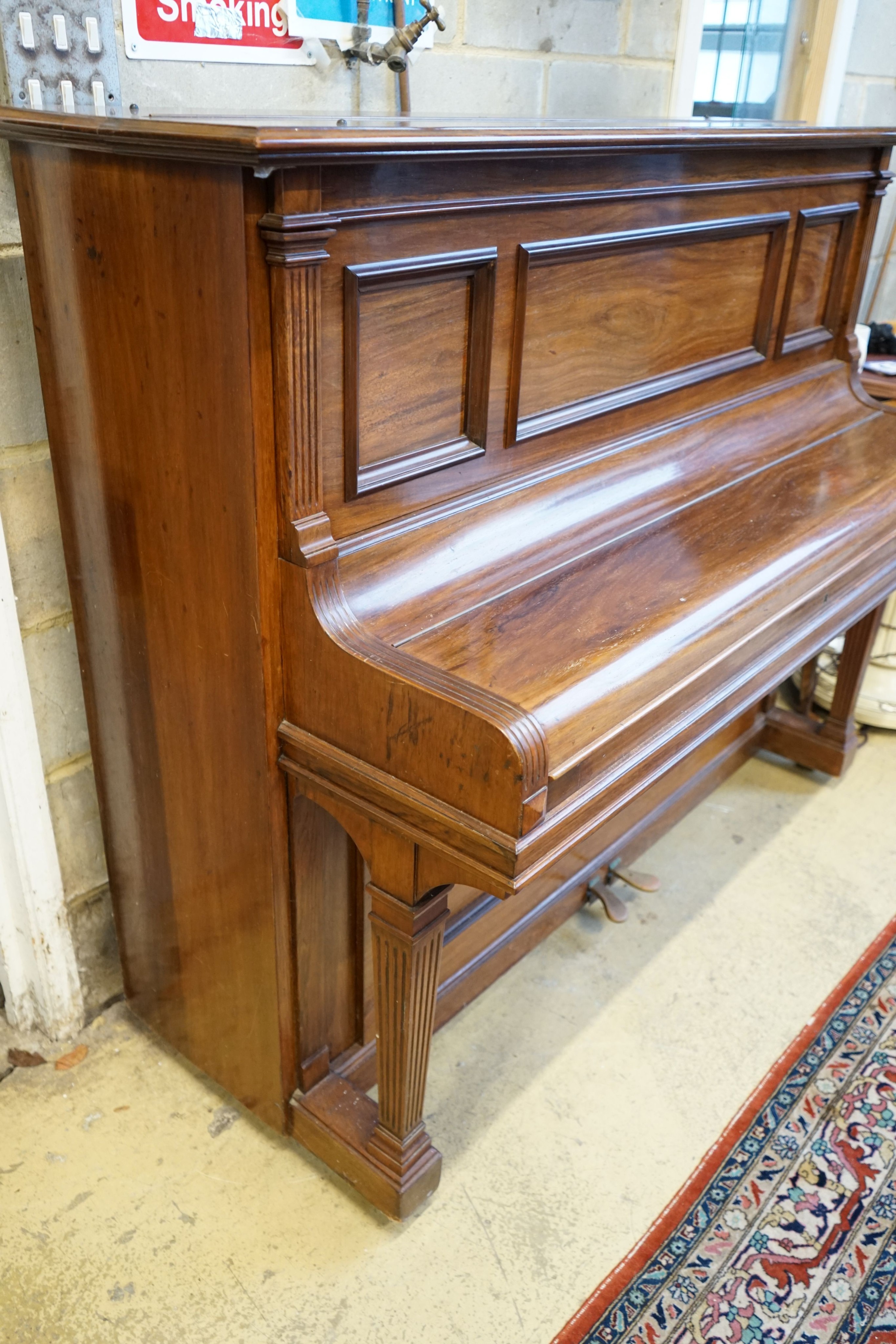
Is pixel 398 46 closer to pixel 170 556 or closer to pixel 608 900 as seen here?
pixel 170 556

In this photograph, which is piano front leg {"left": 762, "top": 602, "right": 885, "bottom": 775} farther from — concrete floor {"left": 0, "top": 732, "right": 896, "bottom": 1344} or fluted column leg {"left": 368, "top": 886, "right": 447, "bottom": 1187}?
fluted column leg {"left": 368, "top": 886, "right": 447, "bottom": 1187}

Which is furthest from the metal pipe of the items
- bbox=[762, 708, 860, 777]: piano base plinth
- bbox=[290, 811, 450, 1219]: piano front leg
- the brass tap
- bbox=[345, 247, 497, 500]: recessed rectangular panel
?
bbox=[762, 708, 860, 777]: piano base plinth

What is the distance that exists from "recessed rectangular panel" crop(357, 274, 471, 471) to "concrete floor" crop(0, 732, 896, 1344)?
43.4 inches

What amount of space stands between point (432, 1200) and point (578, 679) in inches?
35.4

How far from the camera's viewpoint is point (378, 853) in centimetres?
129

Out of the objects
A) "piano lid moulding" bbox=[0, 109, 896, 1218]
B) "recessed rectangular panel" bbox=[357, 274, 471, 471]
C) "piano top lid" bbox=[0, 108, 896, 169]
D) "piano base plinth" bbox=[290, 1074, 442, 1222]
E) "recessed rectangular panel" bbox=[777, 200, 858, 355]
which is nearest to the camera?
"piano top lid" bbox=[0, 108, 896, 169]

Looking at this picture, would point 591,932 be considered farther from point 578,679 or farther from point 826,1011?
point 578,679

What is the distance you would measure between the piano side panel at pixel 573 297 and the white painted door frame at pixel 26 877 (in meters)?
0.59

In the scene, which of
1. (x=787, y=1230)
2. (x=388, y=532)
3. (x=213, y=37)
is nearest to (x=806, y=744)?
(x=787, y=1230)

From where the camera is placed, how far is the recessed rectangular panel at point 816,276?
199 centimetres

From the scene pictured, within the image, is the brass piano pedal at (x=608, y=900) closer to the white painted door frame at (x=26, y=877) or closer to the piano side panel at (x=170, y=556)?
the piano side panel at (x=170, y=556)

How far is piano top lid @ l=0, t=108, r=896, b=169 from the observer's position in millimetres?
997

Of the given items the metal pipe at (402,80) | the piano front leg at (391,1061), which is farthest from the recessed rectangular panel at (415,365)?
the metal pipe at (402,80)

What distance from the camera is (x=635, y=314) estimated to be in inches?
64.5
